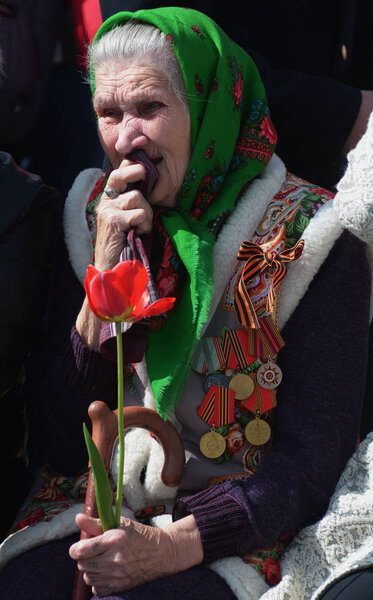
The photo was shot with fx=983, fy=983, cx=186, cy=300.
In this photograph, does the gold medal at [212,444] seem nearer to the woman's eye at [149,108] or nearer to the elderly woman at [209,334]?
the elderly woman at [209,334]

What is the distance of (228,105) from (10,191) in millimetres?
606

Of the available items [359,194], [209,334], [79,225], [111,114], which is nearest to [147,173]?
[111,114]

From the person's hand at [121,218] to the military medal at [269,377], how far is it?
450mm

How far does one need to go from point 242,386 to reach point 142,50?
0.89 m

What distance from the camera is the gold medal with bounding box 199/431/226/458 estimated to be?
243 cm

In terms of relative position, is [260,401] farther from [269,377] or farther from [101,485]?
[101,485]

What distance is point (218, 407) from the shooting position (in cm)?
243

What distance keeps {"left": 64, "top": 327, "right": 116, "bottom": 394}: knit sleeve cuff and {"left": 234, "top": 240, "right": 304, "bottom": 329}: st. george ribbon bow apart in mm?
365

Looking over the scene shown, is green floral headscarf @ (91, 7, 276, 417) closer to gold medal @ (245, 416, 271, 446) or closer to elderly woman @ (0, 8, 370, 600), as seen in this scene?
elderly woman @ (0, 8, 370, 600)

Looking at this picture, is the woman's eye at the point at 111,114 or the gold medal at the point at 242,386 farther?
the woman's eye at the point at 111,114

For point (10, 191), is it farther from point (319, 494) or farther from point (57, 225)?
point (319, 494)

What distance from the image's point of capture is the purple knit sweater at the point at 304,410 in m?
2.25

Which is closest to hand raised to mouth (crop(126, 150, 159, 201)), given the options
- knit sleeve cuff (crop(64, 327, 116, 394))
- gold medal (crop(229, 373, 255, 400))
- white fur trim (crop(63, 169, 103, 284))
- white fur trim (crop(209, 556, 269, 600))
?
white fur trim (crop(63, 169, 103, 284))

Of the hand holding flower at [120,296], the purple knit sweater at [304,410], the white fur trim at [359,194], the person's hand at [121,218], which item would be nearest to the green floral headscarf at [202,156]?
the person's hand at [121,218]
